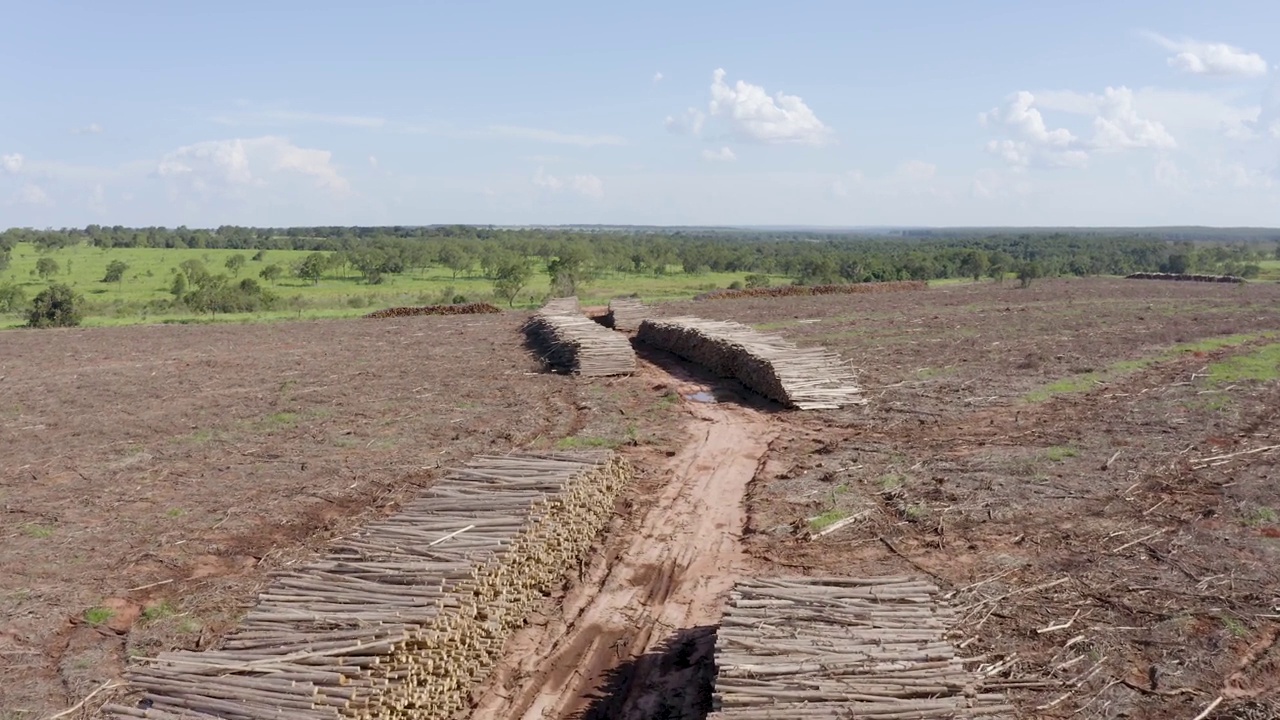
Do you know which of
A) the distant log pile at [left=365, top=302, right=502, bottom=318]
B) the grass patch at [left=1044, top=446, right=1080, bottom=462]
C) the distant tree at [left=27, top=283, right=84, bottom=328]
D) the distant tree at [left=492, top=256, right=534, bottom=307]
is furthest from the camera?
the distant tree at [left=492, top=256, right=534, bottom=307]

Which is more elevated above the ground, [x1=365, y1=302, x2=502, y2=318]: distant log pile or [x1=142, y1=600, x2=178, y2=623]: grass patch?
[x1=365, y1=302, x2=502, y2=318]: distant log pile

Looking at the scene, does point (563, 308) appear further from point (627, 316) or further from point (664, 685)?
point (664, 685)

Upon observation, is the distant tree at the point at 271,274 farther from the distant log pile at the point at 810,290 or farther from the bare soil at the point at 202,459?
the bare soil at the point at 202,459

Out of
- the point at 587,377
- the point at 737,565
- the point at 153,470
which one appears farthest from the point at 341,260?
the point at 737,565

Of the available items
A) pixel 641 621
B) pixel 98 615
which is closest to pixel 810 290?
pixel 641 621

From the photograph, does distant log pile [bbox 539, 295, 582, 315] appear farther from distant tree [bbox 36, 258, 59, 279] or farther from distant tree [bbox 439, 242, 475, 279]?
distant tree [bbox 36, 258, 59, 279]

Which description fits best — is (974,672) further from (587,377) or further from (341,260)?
(341,260)

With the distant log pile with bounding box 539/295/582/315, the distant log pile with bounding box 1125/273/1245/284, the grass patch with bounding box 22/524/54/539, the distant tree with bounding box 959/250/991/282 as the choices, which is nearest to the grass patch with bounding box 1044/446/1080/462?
the grass patch with bounding box 22/524/54/539
